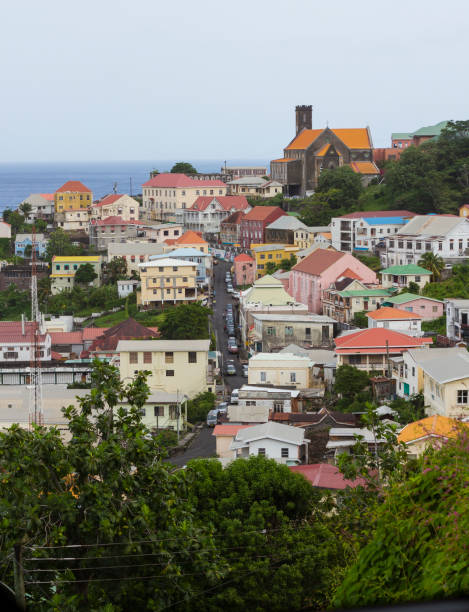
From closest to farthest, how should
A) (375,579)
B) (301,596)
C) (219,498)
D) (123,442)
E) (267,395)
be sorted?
(375,579)
(123,442)
(301,596)
(219,498)
(267,395)

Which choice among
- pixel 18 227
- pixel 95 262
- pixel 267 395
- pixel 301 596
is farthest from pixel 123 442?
pixel 18 227

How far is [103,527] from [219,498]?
3279 mm

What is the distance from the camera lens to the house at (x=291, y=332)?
20.4 meters

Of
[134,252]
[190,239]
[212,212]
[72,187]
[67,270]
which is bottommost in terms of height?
[67,270]

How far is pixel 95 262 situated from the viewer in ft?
96.0

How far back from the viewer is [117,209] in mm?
34781

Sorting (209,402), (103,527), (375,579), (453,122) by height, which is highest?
(453,122)

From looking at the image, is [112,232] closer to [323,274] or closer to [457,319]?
[323,274]

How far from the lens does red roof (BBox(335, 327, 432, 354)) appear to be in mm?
16844

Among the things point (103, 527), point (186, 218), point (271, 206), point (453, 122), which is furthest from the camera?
point (186, 218)

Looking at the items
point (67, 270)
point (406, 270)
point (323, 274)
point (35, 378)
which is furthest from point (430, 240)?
point (67, 270)

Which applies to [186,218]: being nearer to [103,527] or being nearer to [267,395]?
[267,395]

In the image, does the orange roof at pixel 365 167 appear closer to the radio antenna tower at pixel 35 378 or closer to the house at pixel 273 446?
the radio antenna tower at pixel 35 378

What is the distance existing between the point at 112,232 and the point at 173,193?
17.5 ft
